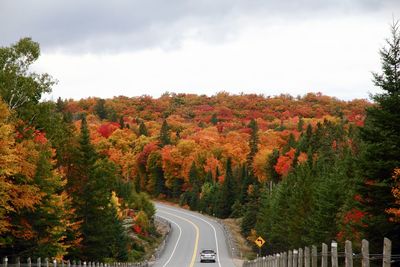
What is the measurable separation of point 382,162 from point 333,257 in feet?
52.4

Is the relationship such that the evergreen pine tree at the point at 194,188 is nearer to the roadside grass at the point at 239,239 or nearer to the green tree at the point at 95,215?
the roadside grass at the point at 239,239

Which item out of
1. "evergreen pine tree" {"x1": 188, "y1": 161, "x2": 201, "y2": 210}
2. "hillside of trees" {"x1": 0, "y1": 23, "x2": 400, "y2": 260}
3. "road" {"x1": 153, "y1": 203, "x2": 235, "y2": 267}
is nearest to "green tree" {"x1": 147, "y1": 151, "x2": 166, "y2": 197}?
"evergreen pine tree" {"x1": 188, "y1": 161, "x2": 201, "y2": 210}

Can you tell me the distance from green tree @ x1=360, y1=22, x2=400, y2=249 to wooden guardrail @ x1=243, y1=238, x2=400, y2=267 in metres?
2.76

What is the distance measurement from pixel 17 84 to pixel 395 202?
28376 mm

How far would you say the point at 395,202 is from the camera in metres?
29.0

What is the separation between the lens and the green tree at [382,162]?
98.4 feet

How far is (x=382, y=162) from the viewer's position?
30.0 meters

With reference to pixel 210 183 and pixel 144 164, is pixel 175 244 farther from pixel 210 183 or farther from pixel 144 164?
pixel 144 164

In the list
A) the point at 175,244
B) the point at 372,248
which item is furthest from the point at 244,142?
the point at 372,248

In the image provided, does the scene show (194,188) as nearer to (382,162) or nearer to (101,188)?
(101,188)

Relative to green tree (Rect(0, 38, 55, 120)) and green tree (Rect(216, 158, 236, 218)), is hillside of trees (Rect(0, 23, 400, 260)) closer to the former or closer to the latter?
green tree (Rect(0, 38, 55, 120))

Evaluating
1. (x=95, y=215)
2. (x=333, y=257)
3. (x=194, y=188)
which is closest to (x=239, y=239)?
(x=194, y=188)

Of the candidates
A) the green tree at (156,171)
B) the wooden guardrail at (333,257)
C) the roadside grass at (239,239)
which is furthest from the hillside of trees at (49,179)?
the green tree at (156,171)

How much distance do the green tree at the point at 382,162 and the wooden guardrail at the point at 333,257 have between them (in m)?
2.76
